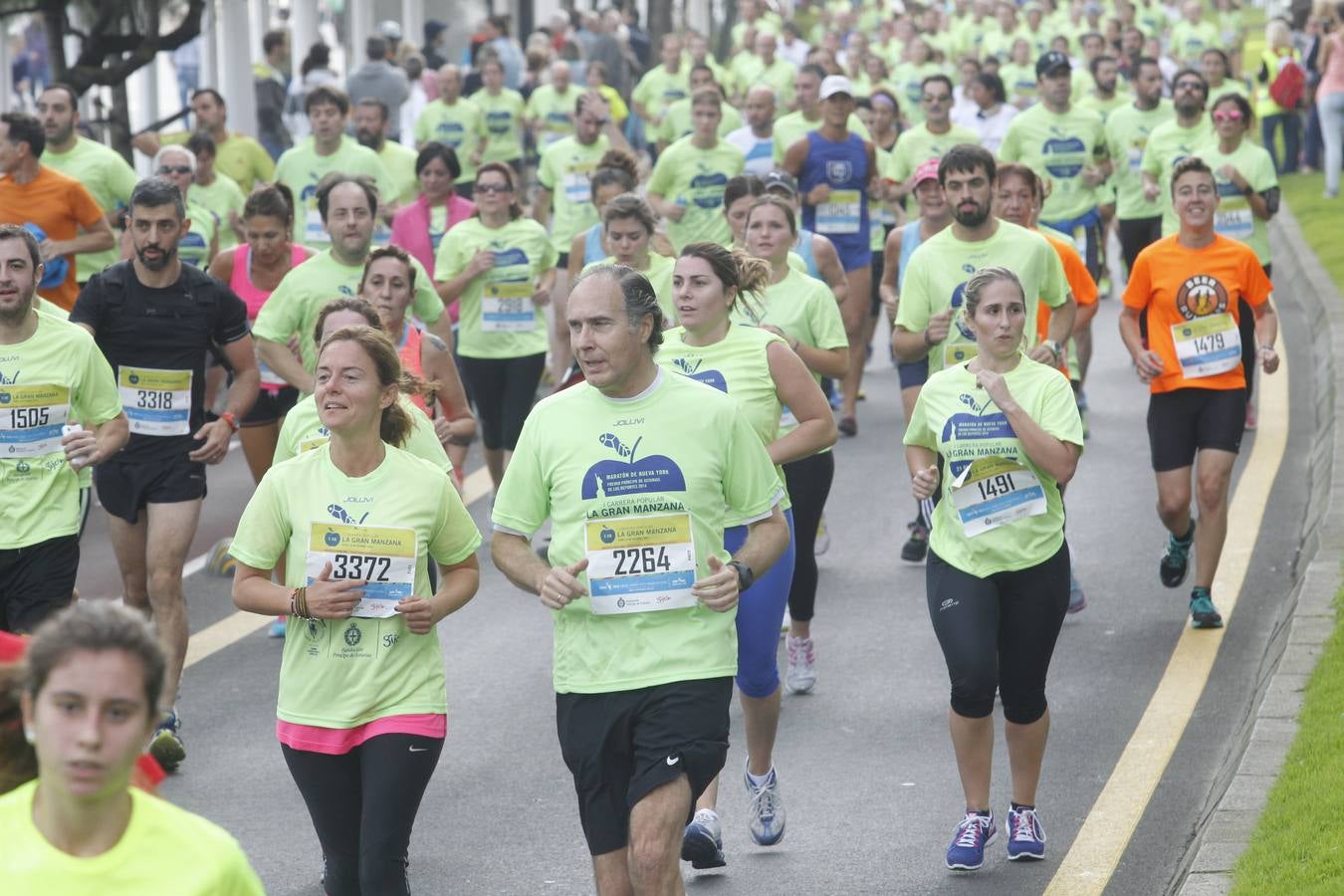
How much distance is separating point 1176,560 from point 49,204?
5756 mm

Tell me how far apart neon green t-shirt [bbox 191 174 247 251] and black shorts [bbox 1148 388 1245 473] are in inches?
249

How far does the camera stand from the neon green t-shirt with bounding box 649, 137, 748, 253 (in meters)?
15.0

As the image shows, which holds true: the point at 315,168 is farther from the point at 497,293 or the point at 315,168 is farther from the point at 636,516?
the point at 636,516

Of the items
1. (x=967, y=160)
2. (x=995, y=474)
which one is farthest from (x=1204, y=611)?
(x=995, y=474)

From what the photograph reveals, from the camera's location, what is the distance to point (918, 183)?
446 inches

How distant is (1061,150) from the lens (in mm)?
15547

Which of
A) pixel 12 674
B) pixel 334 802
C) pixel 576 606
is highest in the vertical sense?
pixel 12 674

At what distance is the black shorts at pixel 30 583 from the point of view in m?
7.28

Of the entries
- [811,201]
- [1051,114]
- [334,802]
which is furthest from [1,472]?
[1051,114]

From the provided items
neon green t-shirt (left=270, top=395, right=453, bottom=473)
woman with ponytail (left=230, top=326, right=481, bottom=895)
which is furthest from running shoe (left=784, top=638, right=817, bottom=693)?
woman with ponytail (left=230, top=326, right=481, bottom=895)

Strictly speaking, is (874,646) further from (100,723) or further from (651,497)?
(100,723)

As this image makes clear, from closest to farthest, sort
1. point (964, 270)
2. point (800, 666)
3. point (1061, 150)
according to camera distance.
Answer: point (800, 666) → point (964, 270) → point (1061, 150)

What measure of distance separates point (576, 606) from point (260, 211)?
522 cm

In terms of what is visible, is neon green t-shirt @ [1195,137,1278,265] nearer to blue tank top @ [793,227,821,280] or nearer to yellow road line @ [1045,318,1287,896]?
yellow road line @ [1045,318,1287,896]
